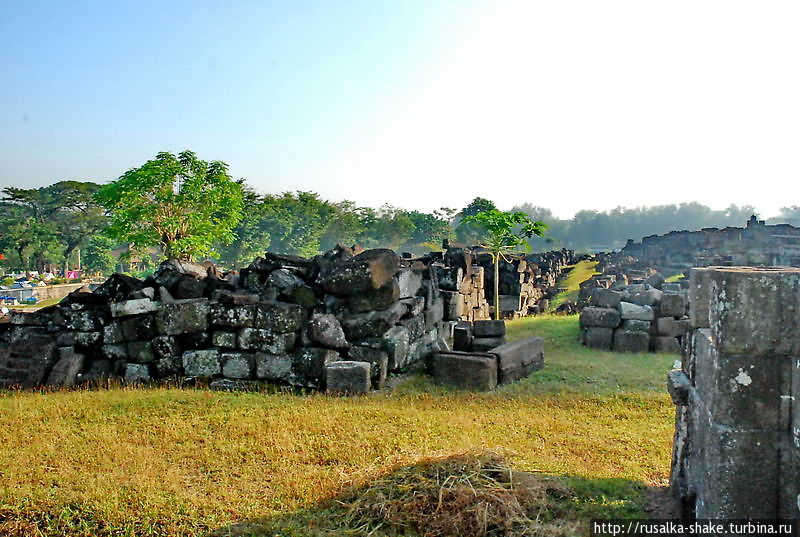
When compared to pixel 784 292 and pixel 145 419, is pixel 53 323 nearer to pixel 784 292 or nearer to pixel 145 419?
pixel 145 419

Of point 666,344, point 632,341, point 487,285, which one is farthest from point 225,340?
point 487,285

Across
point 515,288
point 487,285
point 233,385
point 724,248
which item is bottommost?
point 233,385

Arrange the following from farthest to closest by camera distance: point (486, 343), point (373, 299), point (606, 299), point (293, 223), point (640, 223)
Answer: point (640, 223), point (293, 223), point (606, 299), point (486, 343), point (373, 299)

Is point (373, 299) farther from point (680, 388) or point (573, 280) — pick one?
point (573, 280)

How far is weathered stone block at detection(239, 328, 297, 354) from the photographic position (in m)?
8.35

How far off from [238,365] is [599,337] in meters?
8.02

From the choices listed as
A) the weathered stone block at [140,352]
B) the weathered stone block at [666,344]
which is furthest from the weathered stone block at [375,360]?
the weathered stone block at [666,344]

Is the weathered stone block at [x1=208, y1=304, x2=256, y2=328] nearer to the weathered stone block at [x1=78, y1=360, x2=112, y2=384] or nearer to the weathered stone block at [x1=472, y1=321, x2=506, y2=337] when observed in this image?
the weathered stone block at [x1=78, y1=360, x2=112, y2=384]

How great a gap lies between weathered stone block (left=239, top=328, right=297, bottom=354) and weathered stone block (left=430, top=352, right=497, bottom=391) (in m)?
2.41

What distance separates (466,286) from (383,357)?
991 centimetres

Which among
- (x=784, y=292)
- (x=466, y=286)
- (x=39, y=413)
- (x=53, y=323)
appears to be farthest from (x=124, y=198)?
(x=784, y=292)

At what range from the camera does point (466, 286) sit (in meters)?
18.1

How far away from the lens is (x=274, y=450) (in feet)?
17.0

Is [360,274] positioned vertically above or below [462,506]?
above
